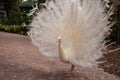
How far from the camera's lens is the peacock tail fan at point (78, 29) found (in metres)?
5.46

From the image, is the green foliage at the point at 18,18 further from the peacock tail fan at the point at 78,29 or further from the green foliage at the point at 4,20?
the peacock tail fan at the point at 78,29

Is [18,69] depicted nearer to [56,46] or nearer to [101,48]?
[56,46]

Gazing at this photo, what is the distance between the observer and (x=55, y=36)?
5.61 metres

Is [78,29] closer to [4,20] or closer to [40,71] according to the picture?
[40,71]

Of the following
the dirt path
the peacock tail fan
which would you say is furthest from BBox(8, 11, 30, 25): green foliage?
the peacock tail fan

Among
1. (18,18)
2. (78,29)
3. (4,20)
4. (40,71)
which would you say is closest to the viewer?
(78,29)

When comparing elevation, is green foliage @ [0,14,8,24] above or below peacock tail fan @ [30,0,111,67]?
below

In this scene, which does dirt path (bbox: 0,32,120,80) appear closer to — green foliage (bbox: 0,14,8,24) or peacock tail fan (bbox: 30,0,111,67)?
peacock tail fan (bbox: 30,0,111,67)

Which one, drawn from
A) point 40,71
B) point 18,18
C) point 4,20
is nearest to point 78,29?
point 40,71

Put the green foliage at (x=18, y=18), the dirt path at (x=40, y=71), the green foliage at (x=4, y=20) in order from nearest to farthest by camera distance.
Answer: the dirt path at (x=40, y=71)
the green foliage at (x=18, y=18)
the green foliage at (x=4, y=20)

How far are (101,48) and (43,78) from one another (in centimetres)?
126

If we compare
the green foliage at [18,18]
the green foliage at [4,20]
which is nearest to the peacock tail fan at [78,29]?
the green foliage at [18,18]

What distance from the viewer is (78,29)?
548 centimetres

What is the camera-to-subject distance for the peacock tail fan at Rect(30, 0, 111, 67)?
546cm
